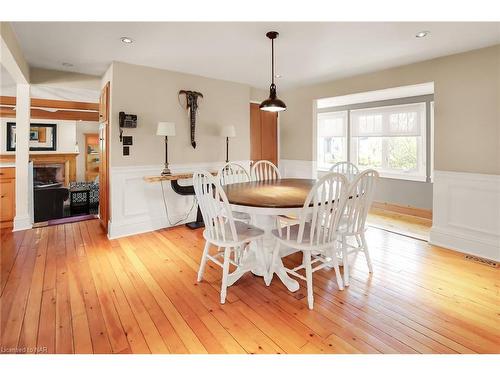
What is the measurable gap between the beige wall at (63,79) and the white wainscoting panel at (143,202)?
4.90ft

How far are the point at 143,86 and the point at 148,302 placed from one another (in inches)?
110

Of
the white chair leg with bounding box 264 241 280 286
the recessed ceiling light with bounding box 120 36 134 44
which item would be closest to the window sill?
the white chair leg with bounding box 264 241 280 286

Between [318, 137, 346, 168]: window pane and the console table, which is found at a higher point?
[318, 137, 346, 168]: window pane

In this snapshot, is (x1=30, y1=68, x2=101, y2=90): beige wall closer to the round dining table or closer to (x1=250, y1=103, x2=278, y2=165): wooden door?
(x1=250, y1=103, x2=278, y2=165): wooden door

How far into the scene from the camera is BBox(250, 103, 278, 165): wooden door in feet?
16.9

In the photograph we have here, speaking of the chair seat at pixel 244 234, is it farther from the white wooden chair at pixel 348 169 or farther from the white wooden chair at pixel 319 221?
the white wooden chair at pixel 348 169

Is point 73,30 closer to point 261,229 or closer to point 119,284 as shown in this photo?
point 119,284

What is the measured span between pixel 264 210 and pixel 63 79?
3.70m

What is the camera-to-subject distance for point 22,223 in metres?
3.87

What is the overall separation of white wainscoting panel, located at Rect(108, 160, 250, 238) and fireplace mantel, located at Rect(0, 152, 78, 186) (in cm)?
562

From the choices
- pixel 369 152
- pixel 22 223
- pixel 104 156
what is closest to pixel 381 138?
pixel 369 152

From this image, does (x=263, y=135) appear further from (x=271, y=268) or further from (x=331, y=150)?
(x=271, y=268)

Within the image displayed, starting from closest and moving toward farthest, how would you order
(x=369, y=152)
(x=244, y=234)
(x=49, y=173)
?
(x=244, y=234)
(x=369, y=152)
(x=49, y=173)

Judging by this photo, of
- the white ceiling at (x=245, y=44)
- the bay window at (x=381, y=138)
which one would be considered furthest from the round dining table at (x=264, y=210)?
the bay window at (x=381, y=138)
